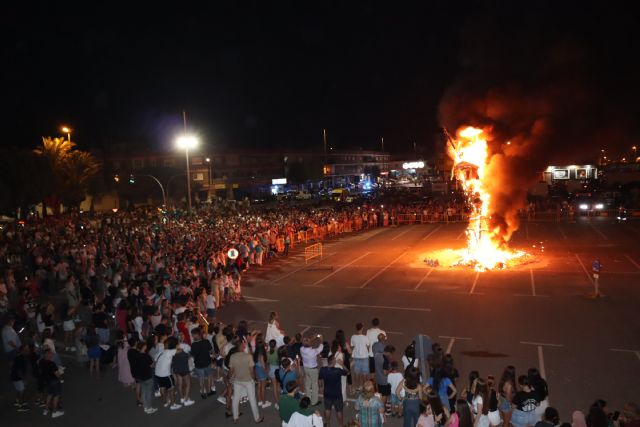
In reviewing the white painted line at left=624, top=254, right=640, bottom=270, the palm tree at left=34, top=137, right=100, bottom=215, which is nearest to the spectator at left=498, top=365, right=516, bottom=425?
the white painted line at left=624, top=254, right=640, bottom=270

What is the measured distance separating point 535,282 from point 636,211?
84.2 feet

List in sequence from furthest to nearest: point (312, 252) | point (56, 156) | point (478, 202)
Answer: point (56, 156) → point (312, 252) → point (478, 202)

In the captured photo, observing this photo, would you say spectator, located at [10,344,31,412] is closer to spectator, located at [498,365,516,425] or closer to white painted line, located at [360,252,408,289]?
spectator, located at [498,365,516,425]

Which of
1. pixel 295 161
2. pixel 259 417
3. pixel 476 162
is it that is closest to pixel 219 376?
pixel 259 417

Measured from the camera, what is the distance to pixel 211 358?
1016cm

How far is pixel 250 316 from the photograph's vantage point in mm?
16375

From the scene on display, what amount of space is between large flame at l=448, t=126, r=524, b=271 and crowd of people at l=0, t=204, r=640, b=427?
11363mm

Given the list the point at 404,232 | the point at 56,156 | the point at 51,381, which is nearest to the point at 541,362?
the point at 51,381

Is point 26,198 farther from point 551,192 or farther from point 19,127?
point 551,192

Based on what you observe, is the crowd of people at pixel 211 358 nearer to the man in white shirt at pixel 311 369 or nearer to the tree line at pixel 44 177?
the man in white shirt at pixel 311 369

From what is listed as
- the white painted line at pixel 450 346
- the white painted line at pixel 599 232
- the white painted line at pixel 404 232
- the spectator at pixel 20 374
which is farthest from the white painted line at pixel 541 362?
the white painted line at pixel 404 232

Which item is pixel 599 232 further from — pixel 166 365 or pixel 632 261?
pixel 166 365

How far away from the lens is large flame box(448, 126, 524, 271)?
2386cm

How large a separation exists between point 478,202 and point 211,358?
19.7 metres
